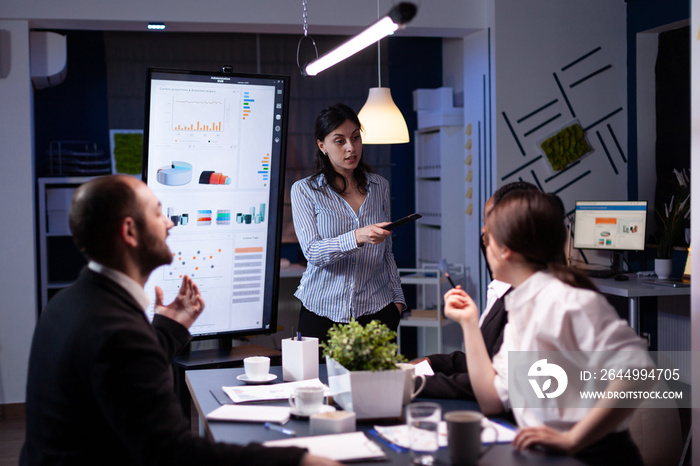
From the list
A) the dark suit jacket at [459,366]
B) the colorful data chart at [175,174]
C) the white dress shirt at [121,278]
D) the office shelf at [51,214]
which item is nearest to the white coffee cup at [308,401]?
the dark suit jacket at [459,366]

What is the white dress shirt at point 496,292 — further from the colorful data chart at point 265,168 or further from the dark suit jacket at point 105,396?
the colorful data chart at point 265,168

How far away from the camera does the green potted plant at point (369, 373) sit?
1.75 m

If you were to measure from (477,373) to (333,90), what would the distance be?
496 cm

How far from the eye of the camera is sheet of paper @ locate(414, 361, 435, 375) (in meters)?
2.26

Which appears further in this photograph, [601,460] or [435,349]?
[435,349]

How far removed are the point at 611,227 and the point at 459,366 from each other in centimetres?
295

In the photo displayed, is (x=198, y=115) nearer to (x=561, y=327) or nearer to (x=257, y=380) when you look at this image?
(x=257, y=380)

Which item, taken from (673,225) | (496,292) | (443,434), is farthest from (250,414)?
(673,225)

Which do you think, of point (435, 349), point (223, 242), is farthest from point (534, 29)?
point (223, 242)

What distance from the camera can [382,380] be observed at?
69.2 inches

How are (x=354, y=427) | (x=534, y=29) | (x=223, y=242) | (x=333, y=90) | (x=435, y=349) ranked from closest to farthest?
(x=354, y=427), (x=223, y=242), (x=534, y=29), (x=435, y=349), (x=333, y=90)

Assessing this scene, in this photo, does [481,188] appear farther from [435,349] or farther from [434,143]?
[435,349]

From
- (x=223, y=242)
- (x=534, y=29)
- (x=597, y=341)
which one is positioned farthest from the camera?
(x=534, y=29)

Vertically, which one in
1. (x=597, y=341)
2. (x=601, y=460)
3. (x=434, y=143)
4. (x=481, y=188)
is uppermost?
(x=434, y=143)
